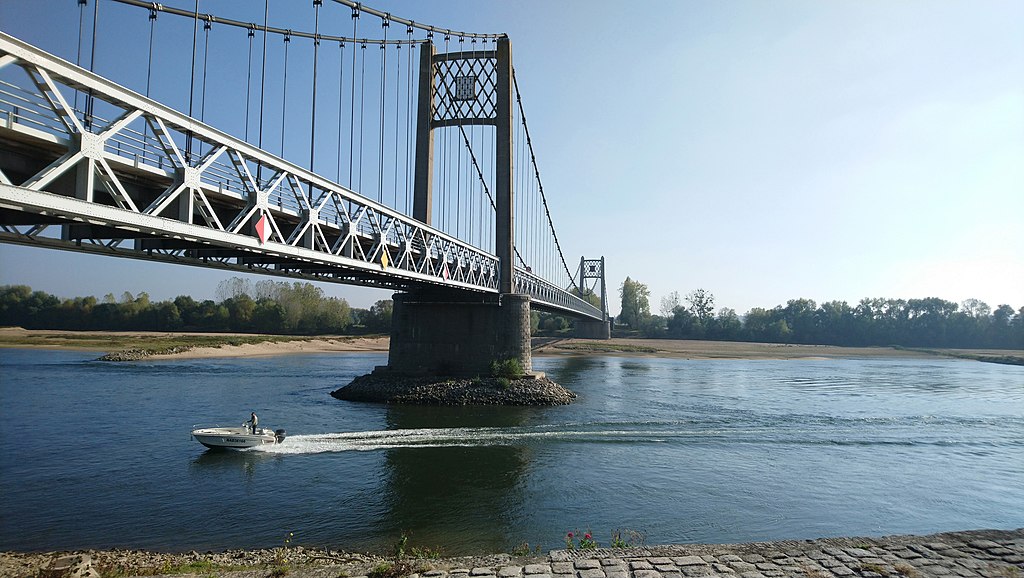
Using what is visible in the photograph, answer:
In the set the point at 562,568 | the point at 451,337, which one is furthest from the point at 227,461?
the point at 451,337

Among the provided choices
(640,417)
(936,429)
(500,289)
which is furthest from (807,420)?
(500,289)

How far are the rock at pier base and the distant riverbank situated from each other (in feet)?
147

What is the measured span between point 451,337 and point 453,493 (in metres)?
18.7

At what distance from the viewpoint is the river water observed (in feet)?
40.8

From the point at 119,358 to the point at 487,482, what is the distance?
56787 mm

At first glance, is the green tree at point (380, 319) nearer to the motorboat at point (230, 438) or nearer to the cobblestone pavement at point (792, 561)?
the motorboat at point (230, 438)

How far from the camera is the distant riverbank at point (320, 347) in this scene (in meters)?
75.2

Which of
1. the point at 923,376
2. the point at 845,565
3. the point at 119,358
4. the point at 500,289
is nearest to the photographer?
the point at 845,565

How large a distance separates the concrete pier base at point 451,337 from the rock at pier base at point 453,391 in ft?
2.88

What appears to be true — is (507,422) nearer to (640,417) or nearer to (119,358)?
(640,417)

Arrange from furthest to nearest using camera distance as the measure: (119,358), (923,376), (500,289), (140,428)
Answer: (119,358)
(923,376)
(500,289)
(140,428)

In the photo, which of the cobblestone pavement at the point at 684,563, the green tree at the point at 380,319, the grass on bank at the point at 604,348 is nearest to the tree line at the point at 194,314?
the green tree at the point at 380,319

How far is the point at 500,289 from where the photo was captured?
115 ft

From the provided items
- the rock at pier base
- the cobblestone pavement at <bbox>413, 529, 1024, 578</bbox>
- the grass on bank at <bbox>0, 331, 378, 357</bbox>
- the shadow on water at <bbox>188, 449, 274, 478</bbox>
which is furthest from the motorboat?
the grass on bank at <bbox>0, 331, 378, 357</bbox>
